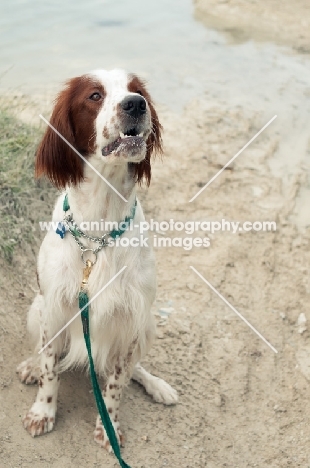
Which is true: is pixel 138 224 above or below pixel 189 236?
above

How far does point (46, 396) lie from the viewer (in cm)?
325

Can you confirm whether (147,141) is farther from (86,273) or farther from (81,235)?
(86,273)

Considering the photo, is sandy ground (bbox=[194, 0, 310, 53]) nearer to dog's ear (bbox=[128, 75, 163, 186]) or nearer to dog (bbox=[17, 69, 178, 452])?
dog's ear (bbox=[128, 75, 163, 186])

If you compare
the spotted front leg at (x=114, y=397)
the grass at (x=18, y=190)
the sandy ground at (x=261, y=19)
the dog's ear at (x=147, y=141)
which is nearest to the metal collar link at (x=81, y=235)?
the dog's ear at (x=147, y=141)

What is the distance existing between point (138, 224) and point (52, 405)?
102 centimetres

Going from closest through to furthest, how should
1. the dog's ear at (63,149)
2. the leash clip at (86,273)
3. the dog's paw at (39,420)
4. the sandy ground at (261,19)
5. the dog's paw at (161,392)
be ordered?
the dog's ear at (63,149) < the leash clip at (86,273) < the dog's paw at (39,420) < the dog's paw at (161,392) < the sandy ground at (261,19)

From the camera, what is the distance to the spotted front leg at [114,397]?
323cm

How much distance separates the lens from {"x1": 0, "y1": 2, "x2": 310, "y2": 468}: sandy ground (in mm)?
3275

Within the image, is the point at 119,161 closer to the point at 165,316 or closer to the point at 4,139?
the point at 165,316

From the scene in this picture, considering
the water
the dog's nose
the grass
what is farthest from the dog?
the water

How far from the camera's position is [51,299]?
9.87ft

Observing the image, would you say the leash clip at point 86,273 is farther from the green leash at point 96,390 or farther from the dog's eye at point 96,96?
the dog's eye at point 96,96

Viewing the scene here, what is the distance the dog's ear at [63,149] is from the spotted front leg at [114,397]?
995mm

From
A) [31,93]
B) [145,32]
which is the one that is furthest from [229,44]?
[31,93]
